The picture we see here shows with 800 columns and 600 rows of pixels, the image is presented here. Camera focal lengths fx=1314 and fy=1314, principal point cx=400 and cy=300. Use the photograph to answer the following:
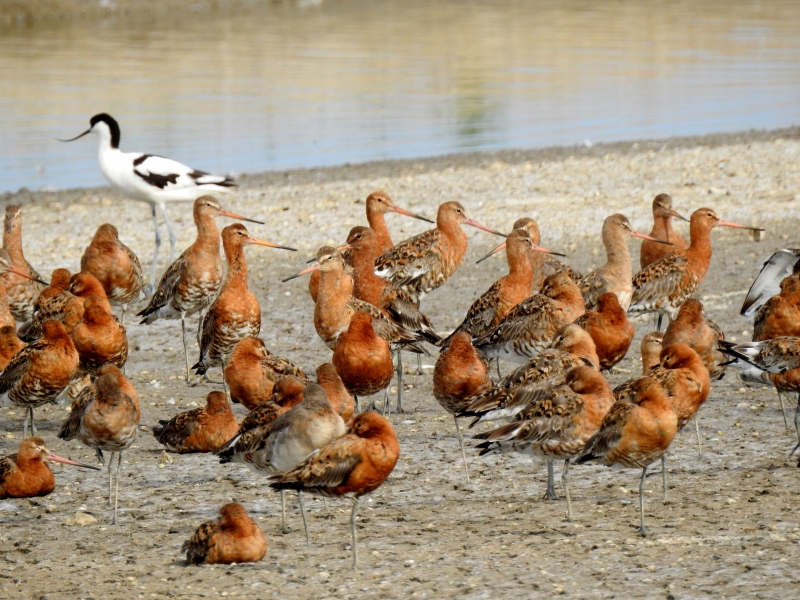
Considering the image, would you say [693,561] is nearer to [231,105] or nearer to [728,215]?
[728,215]

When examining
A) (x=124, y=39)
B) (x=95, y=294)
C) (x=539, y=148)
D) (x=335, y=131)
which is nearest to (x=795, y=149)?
(x=539, y=148)

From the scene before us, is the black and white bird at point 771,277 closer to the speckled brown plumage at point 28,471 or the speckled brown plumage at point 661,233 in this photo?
the speckled brown plumage at point 661,233

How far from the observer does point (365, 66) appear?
3684 centimetres

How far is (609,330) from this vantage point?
31.4 feet

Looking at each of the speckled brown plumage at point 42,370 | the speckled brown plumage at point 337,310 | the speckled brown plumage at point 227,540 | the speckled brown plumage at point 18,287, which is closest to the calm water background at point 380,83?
the speckled brown plumage at point 18,287

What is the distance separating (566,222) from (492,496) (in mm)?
9040

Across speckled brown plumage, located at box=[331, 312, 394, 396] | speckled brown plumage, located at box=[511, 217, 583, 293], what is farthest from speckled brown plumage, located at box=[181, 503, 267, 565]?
speckled brown plumage, located at box=[511, 217, 583, 293]

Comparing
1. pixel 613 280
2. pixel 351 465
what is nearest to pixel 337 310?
pixel 613 280

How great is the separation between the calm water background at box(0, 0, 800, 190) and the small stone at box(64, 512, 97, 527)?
15.9 meters

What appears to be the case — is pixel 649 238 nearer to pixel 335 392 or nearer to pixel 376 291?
pixel 376 291

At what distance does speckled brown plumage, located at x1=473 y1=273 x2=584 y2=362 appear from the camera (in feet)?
33.1

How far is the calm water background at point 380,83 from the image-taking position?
26469 millimetres

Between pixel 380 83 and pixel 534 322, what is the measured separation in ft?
80.3

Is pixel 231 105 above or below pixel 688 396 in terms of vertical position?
above
